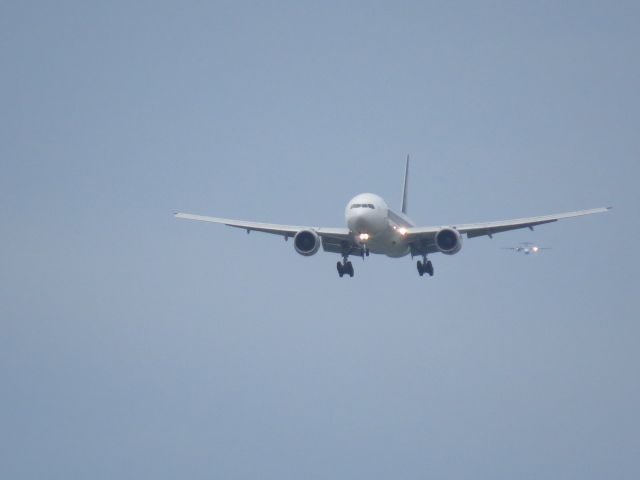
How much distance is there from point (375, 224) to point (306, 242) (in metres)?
4.49

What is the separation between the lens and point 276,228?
59562 millimetres

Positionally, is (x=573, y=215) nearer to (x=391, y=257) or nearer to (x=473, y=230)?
(x=473, y=230)

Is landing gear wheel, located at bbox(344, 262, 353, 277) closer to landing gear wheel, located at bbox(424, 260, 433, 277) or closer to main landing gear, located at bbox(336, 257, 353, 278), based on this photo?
main landing gear, located at bbox(336, 257, 353, 278)

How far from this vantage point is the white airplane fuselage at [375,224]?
54.2 metres

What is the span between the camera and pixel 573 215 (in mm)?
56406

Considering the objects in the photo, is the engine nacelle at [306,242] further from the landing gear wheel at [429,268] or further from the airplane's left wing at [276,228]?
the landing gear wheel at [429,268]

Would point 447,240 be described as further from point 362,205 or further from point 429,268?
point 362,205

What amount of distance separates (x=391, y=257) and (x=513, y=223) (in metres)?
7.11

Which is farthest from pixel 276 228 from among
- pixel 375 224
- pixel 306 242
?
pixel 375 224

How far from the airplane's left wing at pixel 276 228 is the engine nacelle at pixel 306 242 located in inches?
15.4

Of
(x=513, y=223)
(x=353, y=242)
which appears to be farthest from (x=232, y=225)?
(x=513, y=223)

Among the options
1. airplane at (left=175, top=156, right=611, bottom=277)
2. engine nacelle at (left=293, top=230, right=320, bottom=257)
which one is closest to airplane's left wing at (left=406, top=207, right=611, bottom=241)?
airplane at (left=175, top=156, right=611, bottom=277)

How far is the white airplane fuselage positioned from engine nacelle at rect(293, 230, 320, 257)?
88.6 inches

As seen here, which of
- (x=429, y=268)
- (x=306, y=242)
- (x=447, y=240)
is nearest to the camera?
(x=447, y=240)
